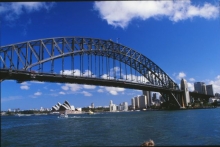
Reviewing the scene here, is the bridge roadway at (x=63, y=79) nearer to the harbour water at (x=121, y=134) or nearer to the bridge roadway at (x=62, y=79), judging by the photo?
the bridge roadway at (x=62, y=79)

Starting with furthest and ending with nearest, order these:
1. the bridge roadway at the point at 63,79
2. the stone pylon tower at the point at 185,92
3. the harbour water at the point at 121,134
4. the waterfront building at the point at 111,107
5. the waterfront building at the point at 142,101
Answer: the waterfront building at the point at 111,107
the waterfront building at the point at 142,101
the stone pylon tower at the point at 185,92
the bridge roadway at the point at 63,79
the harbour water at the point at 121,134

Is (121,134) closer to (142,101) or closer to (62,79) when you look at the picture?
(62,79)

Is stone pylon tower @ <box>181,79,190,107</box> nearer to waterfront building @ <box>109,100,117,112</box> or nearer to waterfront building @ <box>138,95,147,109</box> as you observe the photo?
waterfront building @ <box>138,95,147,109</box>

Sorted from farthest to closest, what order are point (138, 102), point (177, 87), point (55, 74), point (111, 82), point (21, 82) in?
point (138, 102) → point (177, 87) → point (111, 82) → point (55, 74) → point (21, 82)

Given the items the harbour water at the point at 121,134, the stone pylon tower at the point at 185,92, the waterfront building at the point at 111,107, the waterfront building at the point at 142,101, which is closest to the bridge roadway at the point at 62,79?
the harbour water at the point at 121,134

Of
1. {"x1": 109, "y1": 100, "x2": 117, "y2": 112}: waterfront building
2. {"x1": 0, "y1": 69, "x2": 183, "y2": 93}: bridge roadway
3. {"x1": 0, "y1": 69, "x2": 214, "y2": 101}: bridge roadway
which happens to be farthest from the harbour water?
{"x1": 109, "y1": 100, "x2": 117, "y2": 112}: waterfront building

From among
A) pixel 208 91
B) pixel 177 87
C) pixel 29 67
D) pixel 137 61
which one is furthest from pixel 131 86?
pixel 208 91

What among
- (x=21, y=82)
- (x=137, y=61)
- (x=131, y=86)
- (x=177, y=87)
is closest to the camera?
(x=21, y=82)

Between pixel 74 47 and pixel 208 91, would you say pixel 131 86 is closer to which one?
pixel 74 47

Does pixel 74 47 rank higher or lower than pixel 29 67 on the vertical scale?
higher

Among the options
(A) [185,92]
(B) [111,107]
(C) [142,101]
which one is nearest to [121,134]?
(A) [185,92]

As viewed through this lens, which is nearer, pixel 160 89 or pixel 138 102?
pixel 160 89
